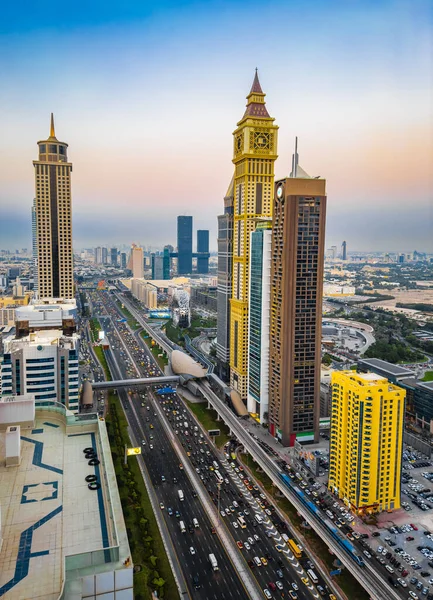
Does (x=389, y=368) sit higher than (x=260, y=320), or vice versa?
(x=260, y=320)

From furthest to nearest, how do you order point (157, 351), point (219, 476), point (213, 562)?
point (157, 351)
point (219, 476)
point (213, 562)

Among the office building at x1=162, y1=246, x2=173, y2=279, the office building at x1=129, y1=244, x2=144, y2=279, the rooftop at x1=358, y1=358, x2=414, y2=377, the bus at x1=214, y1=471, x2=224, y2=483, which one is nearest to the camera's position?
the bus at x1=214, y1=471, x2=224, y2=483

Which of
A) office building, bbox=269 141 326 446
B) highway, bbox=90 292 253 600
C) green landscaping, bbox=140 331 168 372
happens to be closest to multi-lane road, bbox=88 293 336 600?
highway, bbox=90 292 253 600

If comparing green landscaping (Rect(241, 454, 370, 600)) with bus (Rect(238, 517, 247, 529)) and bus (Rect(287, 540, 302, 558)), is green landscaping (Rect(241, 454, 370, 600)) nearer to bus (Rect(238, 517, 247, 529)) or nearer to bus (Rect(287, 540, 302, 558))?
bus (Rect(287, 540, 302, 558))

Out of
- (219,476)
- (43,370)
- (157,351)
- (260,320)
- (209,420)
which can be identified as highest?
(260,320)

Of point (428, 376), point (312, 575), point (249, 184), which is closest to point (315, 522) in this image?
point (312, 575)

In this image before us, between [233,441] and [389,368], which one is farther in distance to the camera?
[389,368]

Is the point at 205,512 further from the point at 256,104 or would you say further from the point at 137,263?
the point at 137,263
